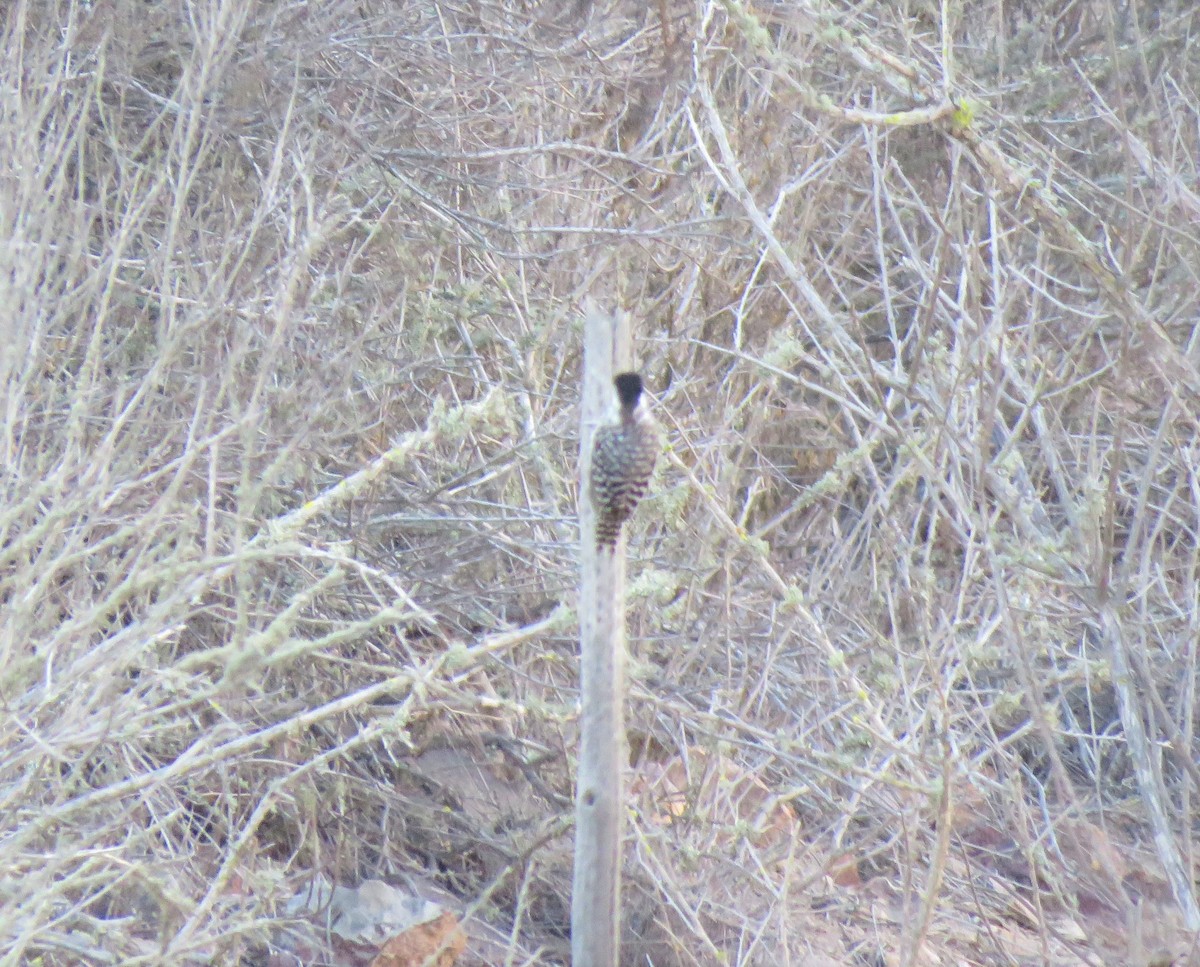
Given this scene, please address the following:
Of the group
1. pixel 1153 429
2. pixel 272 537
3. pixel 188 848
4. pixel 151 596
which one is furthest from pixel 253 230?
pixel 1153 429

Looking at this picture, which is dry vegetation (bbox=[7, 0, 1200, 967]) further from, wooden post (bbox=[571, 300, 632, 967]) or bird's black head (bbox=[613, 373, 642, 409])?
bird's black head (bbox=[613, 373, 642, 409])

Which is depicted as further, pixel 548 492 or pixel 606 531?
pixel 548 492

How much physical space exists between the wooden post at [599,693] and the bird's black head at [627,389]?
44 mm

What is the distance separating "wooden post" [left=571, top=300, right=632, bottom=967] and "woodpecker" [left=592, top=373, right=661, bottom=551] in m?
0.04

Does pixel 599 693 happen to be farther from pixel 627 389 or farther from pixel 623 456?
A: pixel 627 389

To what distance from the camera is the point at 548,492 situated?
15.3 feet

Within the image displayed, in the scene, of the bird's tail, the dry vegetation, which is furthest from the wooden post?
the dry vegetation

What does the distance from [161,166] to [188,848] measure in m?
2.45

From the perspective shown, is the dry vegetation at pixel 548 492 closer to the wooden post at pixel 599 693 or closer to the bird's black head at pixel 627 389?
the wooden post at pixel 599 693

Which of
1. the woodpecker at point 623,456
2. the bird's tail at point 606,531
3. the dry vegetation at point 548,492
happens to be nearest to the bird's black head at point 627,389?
the woodpecker at point 623,456

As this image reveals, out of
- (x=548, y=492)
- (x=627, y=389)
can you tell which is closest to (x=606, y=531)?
(x=627, y=389)

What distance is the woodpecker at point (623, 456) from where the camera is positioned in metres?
2.66

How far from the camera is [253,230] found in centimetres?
368

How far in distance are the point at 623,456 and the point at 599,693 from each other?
0.49 m
